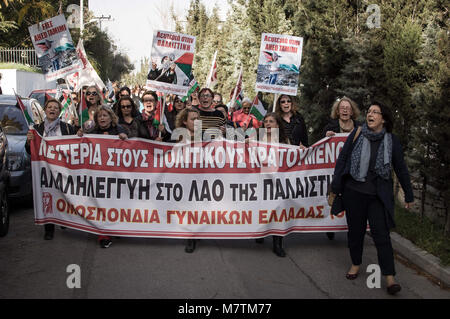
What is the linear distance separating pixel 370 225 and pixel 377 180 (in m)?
0.46

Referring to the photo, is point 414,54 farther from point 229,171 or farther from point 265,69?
point 229,171

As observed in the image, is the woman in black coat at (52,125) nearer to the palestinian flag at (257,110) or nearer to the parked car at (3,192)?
the parked car at (3,192)

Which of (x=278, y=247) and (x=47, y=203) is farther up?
(x=47, y=203)

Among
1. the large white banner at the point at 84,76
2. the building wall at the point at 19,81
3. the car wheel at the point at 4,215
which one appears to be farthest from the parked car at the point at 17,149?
the building wall at the point at 19,81

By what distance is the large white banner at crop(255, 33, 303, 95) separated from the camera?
9.72 m

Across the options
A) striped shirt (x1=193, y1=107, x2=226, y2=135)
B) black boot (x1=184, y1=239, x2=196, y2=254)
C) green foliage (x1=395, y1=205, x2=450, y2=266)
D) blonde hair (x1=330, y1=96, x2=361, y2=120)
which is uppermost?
blonde hair (x1=330, y1=96, x2=361, y2=120)

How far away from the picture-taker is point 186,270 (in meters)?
5.90

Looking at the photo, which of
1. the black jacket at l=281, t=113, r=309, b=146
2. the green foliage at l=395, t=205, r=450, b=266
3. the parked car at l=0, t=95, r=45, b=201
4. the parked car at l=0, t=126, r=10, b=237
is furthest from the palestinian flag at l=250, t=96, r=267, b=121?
the parked car at l=0, t=126, r=10, b=237

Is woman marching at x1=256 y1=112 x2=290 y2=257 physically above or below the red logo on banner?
above

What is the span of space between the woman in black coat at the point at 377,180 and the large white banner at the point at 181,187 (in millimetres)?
1367

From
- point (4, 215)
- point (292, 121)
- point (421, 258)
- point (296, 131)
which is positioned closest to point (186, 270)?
point (421, 258)

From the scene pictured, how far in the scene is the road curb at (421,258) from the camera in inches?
229

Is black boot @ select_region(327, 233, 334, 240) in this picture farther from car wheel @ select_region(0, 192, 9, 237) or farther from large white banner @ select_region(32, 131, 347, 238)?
car wheel @ select_region(0, 192, 9, 237)

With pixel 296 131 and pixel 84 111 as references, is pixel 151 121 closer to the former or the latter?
pixel 84 111
